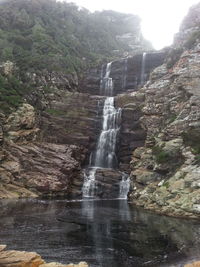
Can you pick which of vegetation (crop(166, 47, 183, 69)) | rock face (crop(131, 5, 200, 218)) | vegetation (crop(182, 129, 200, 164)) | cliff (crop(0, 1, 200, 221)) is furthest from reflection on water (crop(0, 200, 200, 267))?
vegetation (crop(166, 47, 183, 69))

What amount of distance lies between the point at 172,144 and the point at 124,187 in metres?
9.71

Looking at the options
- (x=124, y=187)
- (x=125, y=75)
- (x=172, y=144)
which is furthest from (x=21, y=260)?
(x=125, y=75)

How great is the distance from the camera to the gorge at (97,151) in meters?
23.9

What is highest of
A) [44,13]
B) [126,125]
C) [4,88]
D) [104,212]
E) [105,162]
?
[44,13]

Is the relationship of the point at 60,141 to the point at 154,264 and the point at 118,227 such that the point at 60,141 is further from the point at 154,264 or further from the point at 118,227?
the point at 154,264

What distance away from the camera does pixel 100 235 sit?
82.5ft

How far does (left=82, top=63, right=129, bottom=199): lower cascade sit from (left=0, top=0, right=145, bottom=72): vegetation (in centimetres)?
2238

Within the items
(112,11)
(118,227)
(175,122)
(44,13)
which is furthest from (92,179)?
(112,11)

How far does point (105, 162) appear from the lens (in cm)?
5628

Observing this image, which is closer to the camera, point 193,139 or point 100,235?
point 100,235

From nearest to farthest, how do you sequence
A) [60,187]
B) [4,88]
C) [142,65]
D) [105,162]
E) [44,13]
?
→ [60,187]
[105,162]
[4,88]
[142,65]
[44,13]

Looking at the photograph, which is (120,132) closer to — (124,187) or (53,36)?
(124,187)

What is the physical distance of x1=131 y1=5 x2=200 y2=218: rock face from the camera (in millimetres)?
37944

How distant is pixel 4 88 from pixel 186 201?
41496mm
